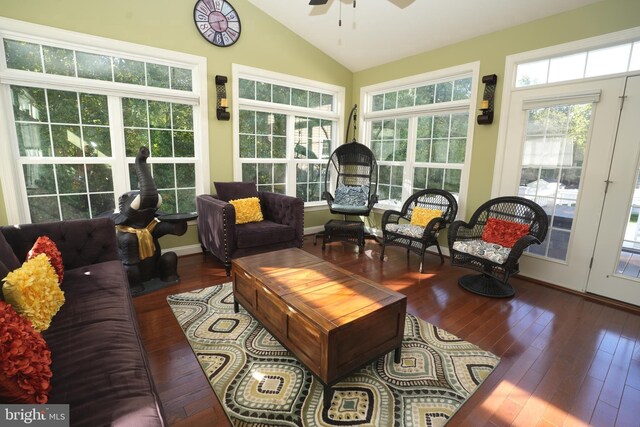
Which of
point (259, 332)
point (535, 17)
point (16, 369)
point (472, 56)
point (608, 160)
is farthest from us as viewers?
point (472, 56)

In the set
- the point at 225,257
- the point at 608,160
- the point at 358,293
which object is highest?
the point at 608,160

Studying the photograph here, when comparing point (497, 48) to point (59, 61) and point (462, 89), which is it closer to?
point (462, 89)

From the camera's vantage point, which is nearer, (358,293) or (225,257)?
(358,293)

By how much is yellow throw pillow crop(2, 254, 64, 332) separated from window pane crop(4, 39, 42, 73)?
2.31 meters

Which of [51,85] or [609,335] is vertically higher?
[51,85]

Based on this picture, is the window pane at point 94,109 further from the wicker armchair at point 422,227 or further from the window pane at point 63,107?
the wicker armchair at point 422,227

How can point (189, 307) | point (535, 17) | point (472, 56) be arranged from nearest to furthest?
point (189, 307) < point (535, 17) < point (472, 56)

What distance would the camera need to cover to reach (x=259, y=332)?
88.5 inches

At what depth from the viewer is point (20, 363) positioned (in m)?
0.95

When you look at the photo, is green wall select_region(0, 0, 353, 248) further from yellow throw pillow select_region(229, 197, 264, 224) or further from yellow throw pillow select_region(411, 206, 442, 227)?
yellow throw pillow select_region(411, 206, 442, 227)

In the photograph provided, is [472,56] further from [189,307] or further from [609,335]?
[189,307]

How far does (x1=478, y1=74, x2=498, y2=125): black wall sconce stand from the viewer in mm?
3423

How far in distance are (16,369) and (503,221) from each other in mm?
3621

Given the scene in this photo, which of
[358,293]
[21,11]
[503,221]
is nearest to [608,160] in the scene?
[503,221]
